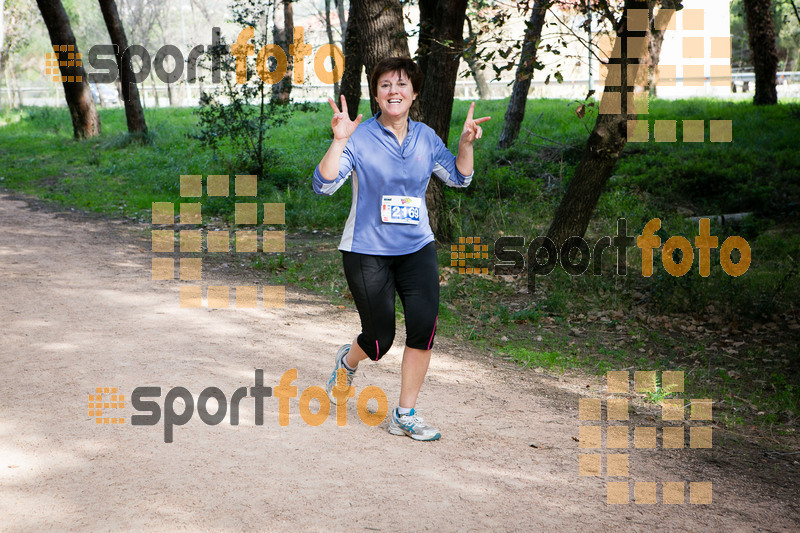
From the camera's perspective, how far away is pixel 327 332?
6.99m

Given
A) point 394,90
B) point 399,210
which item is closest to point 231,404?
point 399,210

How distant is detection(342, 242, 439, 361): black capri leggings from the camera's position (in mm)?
4250

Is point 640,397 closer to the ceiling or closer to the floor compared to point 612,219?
closer to the floor

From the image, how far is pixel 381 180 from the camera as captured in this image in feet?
13.6

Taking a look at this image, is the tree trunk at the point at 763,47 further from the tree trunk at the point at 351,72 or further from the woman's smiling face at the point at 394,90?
the woman's smiling face at the point at 394,90

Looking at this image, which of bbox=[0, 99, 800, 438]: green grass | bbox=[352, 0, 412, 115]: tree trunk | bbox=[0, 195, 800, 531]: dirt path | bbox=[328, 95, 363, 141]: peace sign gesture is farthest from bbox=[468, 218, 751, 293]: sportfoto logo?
bbox=[328, 95, 363, 141]: peace sign gesture

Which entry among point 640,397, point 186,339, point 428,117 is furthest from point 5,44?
point 640,397

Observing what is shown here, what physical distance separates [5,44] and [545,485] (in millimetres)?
36741

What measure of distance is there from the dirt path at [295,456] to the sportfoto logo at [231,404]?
6 centimetres

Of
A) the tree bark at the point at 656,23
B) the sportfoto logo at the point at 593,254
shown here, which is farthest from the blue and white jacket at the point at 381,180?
the tree bark at the point at 656,23

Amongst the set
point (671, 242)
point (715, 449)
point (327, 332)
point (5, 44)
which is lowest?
point (715, 449)

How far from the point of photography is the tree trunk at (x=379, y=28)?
9.07m

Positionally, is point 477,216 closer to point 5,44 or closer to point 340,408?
point 340,408

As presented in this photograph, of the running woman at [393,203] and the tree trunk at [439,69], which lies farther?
the tree trunk at [439,69]
